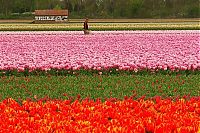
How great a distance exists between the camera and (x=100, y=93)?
31.5 feet

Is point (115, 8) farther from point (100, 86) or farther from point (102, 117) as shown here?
point (102, 117)

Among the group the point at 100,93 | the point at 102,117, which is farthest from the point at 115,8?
the point at 102,117

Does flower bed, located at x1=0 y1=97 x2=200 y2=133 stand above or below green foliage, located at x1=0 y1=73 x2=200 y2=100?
above

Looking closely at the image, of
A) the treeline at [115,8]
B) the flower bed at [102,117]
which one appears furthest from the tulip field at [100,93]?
the treeline at [115,8]

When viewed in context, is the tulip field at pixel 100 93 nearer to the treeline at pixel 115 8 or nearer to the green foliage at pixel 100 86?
the green foliage at pixel 100 86

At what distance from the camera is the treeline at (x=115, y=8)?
8606 centimetres

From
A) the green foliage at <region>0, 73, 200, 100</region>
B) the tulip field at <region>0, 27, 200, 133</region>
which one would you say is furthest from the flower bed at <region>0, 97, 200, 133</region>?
the green foliage at <region>0, 73, 200, 100</region>

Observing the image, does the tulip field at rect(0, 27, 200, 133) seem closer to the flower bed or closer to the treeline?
the flower bed

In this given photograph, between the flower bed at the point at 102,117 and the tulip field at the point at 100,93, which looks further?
the tulip field at the point at 100,93

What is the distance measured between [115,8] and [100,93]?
86.9 meters

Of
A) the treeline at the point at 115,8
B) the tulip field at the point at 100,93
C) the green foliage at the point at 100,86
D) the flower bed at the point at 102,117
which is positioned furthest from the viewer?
the treeline at the point at 115,8

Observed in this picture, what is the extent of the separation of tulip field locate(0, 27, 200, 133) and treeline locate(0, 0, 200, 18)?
68647 millimetres

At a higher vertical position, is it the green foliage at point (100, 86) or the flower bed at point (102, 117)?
the flower bed at point (102, 117)

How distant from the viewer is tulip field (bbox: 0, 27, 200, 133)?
4884 millimetres
